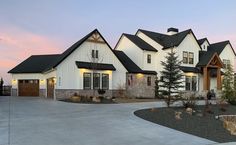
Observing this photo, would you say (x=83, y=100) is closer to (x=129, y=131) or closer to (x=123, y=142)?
(x=129, y=131)

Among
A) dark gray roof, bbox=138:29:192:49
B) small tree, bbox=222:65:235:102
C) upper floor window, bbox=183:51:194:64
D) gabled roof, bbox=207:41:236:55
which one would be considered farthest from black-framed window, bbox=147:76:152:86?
gabled roof, bbox=207:41:236:55

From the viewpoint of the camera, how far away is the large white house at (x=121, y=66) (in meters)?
30.0

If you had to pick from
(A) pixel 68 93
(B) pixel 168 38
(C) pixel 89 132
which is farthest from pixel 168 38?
(C) pixel 89 132

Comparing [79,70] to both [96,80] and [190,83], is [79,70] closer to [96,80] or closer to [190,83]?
[96,80]

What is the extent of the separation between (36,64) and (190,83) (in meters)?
19.9

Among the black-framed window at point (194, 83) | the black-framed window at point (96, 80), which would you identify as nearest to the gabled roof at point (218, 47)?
the black-framed window at point (194, 83)

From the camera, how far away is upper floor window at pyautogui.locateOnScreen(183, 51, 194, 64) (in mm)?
37156

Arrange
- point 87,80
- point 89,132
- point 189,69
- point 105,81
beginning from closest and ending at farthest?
1. point 89,132
2. point 87,80
3. point 105,81
4. point 189,69

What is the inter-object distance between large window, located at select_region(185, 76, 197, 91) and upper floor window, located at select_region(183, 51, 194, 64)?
1964mm

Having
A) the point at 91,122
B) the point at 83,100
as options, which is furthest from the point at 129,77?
the point at 91,122

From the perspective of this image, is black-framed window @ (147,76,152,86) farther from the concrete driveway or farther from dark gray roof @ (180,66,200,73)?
the concrete driveway

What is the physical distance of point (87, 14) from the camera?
97.1ft

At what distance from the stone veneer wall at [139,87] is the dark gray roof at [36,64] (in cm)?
982

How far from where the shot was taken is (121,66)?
33469mm
